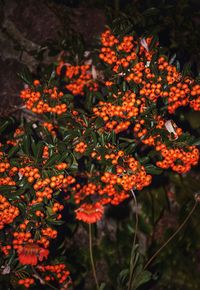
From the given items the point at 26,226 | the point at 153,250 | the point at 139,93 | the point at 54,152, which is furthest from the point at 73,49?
the point at 153,250

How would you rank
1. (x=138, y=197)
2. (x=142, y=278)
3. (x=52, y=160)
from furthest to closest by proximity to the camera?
(x=138, y=197)
(x=142, y=278)
(x=52, y=160)

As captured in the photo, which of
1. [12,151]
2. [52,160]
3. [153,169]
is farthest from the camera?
[153,169]

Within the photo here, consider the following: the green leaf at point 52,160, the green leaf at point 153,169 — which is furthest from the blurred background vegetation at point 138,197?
the green leaf at point 52,160

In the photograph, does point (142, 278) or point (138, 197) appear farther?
point (138, 197)

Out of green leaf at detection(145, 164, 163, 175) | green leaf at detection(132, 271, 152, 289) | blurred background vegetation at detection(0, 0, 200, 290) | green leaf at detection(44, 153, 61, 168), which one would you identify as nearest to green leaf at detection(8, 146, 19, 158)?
green leaf at detection(44, 153, 61, 168)

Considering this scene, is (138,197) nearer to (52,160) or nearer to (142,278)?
(142,278)

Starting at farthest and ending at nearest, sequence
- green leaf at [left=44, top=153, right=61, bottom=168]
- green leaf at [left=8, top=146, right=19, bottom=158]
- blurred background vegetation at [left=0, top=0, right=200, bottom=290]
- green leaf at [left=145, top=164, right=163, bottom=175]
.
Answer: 1. blurred background vegetation at [left=0, top=0, right=200, bottom=290]
2. green leaf at [left=145, top=164, right=163, bottom=175]
3. green leaf at [left=8, top=146, right=19, bottom=158]
4. green leaf at [left=44, top=153, right=61, bottom=168]

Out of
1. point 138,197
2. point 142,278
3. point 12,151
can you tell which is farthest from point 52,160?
point 138,197

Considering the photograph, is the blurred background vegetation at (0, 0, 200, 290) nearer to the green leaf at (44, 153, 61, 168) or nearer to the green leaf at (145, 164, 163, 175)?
the green leaf at (145, 164, 163, 175)

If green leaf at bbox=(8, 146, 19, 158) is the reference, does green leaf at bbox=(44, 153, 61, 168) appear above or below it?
above
